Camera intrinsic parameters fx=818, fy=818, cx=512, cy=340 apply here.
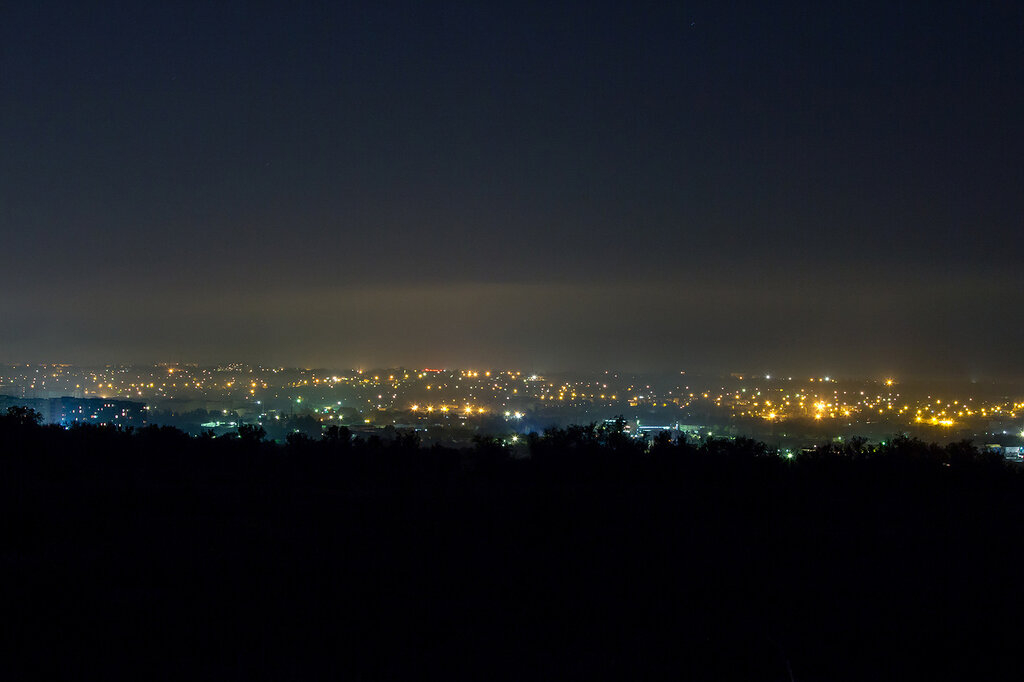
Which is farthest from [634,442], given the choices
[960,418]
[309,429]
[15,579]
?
[960,418]

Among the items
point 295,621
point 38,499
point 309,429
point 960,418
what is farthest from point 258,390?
point 295,621

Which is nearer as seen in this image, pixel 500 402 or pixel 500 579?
pixel 500 579

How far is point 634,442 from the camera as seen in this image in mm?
20750

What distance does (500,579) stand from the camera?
26.9 ft

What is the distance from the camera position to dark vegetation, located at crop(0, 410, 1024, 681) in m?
6.41

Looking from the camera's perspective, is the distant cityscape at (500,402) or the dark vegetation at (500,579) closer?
the dark vegetation at (500,579)

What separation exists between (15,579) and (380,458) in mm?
10765

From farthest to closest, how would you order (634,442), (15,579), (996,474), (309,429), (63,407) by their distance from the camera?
(63,407), (309,429), (634,442), (996,474), (15,579)

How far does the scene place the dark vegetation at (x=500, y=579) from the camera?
641cm

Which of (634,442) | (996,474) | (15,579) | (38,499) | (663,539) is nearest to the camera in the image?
(15,579)

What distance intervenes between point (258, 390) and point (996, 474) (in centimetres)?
6319

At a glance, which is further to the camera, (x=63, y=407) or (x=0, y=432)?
(x=63, y=407)

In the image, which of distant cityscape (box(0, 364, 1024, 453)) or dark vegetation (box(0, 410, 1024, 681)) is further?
distant cityscape (box(0, 364, 1024, 453))

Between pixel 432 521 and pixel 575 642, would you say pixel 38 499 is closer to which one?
pixel 432 521
